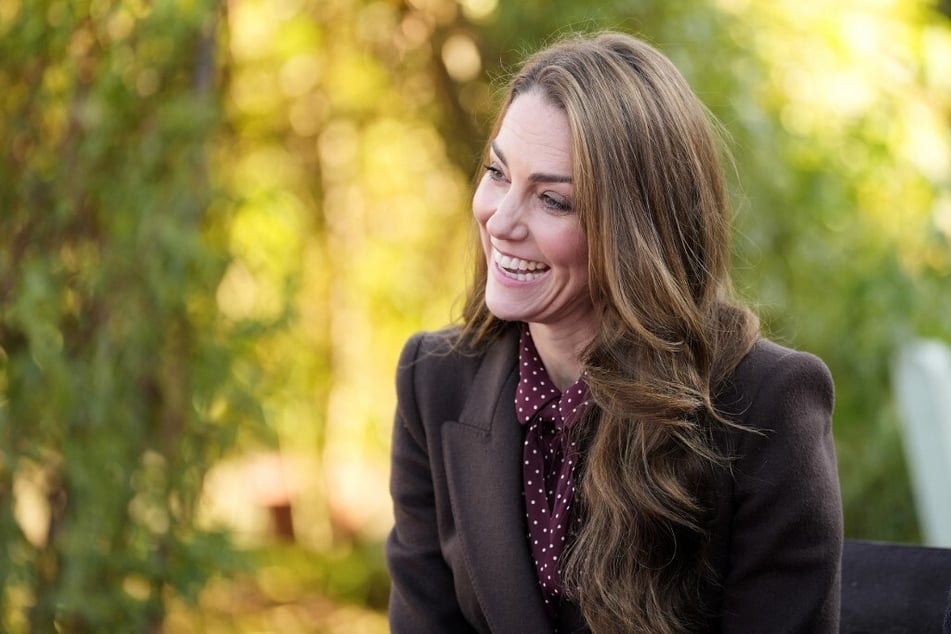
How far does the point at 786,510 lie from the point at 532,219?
21.3 inches

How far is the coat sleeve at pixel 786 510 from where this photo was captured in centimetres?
171

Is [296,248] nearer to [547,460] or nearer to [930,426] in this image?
[930,426]

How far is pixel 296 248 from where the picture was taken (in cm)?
402

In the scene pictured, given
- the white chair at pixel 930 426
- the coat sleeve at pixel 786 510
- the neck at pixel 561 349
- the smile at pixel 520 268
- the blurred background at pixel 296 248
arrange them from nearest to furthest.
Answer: the coat sleeve at pixel 786 510 → the smile at pixel 520 268 → the neck at pixel 561 349 → the blurred background at pixel 296 248 → the white chair at pixel 930 426

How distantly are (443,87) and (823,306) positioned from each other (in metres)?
1.31

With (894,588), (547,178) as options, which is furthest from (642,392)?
(894,588)

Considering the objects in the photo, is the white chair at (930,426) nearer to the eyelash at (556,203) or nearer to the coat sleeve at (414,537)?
the coat sleeve at (414,537)

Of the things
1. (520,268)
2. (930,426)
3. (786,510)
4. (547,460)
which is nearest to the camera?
(786,510)

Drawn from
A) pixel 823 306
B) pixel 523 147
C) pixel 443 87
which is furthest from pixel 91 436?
pixel 823 306

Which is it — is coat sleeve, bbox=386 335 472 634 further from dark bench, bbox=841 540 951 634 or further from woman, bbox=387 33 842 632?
dark bench, bbox=841 540 951 634

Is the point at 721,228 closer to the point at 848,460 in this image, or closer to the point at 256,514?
the point at 848,460

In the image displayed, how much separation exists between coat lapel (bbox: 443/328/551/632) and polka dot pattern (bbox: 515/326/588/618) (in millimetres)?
18

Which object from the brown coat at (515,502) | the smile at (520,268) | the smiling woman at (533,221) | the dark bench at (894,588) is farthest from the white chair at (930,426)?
the smile at (520,268)

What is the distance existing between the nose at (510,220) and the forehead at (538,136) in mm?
57
